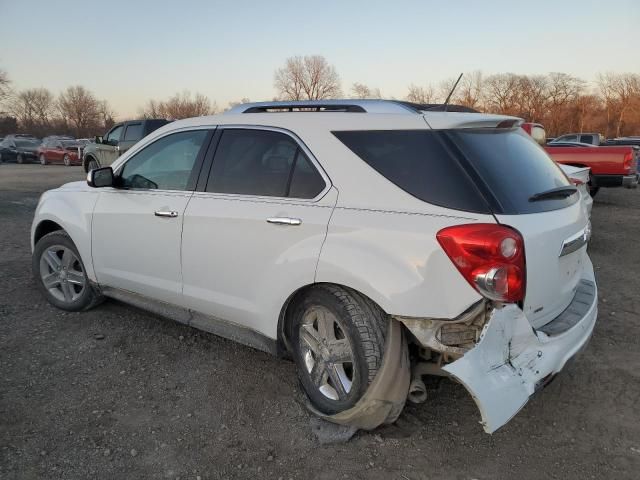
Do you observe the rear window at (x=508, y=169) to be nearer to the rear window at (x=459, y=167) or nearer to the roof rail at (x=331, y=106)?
the rear window at (x=459, y=167)

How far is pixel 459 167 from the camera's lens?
2.46m

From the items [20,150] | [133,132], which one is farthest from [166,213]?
[20,150]

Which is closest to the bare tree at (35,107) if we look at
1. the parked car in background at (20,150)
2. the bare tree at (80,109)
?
the bare tree at (80,109)

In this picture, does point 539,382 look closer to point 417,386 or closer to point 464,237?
point 417,386

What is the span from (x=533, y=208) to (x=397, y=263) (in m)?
0.75

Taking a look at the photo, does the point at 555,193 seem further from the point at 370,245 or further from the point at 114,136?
the point at 114,136

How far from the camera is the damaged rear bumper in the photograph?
2.21m

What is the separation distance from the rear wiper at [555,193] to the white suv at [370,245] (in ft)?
0.06

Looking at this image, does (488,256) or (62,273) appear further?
(62,273)

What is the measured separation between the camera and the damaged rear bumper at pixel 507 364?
2.21 meters

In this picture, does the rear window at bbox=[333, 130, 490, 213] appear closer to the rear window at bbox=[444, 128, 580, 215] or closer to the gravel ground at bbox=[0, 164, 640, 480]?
the rear window at bbox=[444, 128, 580, 215]

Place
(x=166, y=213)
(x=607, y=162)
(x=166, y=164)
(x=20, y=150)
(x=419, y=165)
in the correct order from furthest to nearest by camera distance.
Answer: (x=20, y=150), (x=607, y=162), (x=166, y=164), (x=166, y=213), (x=419, y=165)

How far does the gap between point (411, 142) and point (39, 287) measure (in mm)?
3817

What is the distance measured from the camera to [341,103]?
3.06 metres
